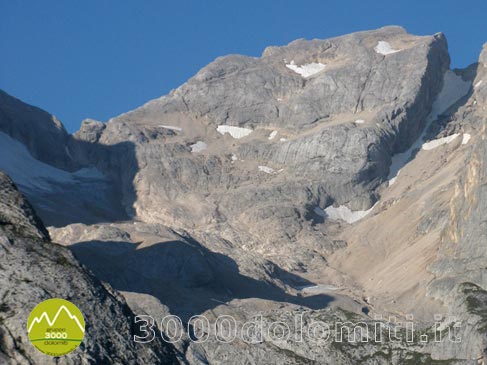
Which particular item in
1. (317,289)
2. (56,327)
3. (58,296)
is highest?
(317,289)

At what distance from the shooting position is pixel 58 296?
22.6 m

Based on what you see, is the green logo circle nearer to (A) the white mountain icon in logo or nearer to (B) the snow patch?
(A) the white mountain icon in logo

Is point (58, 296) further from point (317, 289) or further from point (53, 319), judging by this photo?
point (317, 289)

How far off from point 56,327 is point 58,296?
2.83 feet

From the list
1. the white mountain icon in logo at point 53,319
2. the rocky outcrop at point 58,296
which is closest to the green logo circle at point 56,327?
the white mountain icon in logo at point 53,319

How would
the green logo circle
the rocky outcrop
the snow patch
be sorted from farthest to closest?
the snow patch → the rocky outcrop → the green logo circle

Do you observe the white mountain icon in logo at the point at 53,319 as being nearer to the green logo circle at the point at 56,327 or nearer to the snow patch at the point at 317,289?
the green logo circle at the point at 56,327

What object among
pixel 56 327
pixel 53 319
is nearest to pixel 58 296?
pixel 53 319

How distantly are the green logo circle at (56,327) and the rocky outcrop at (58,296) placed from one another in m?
0.13

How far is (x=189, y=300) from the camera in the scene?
172m

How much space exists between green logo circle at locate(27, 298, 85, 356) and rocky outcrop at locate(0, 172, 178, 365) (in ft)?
0.44

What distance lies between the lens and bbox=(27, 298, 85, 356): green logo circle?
2183 centimetres

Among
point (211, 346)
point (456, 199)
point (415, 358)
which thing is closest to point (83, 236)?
point (456, 199)

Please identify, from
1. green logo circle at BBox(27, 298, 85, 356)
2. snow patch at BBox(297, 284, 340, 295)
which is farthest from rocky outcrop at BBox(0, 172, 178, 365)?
snow patch at BBox(297, 284, 340, 295)
